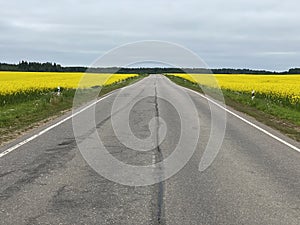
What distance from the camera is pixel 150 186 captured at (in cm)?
620

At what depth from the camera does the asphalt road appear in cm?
496

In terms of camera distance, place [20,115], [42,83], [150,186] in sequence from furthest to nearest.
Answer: [42,83] < [20,115] < [150,186]

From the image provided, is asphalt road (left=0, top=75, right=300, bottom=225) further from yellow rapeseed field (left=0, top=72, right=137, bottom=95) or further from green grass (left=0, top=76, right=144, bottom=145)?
yellow rapeseed field (left=0, top=72, right=137, bottom=95)

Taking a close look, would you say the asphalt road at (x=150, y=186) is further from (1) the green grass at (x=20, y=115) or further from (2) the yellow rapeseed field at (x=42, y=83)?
(2) the yellow rapeseed field at (x=42, y=83)

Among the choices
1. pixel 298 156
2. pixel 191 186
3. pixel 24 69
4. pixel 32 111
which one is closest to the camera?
pixel 191 186

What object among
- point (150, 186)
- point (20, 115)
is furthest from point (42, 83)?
point (150, 186)

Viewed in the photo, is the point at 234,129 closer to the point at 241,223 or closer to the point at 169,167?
the point at 169,167

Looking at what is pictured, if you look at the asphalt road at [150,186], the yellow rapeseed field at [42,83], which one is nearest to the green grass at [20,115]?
the yellow rapeseed field at [42,83]

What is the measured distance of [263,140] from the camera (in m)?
10.6

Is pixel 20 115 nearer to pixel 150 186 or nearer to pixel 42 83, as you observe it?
pixel 150 186

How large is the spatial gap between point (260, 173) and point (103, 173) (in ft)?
8.88

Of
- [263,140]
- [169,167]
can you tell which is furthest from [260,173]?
[263,140]

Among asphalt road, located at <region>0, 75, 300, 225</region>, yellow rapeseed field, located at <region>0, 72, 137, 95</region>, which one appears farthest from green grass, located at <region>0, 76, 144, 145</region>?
asphalt road, located at <region>0, 75, 300, 225</region>

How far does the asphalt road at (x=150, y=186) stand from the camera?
4.96 m
